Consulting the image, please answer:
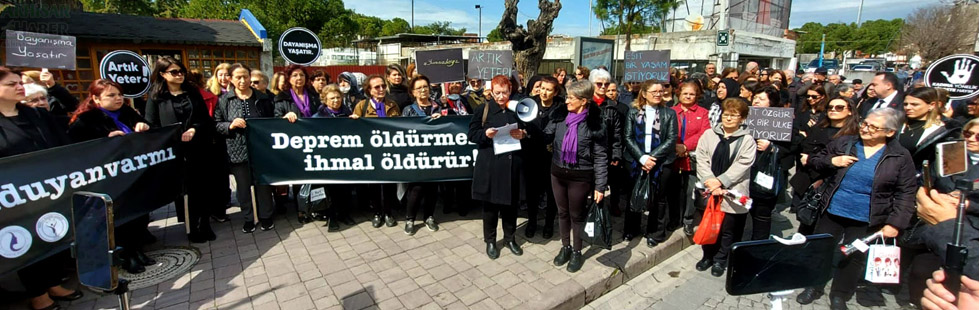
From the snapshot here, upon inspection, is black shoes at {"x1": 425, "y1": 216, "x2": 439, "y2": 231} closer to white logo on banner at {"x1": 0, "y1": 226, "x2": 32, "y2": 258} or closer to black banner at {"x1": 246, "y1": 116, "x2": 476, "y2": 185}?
black banner at {"x1": 246, "y1": 116, "x2": 476, "y2": 185}

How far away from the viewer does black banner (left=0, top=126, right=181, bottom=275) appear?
2.96 meters

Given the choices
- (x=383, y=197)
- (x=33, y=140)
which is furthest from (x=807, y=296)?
(x=33, y=140)

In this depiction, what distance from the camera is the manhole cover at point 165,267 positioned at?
12.8ft

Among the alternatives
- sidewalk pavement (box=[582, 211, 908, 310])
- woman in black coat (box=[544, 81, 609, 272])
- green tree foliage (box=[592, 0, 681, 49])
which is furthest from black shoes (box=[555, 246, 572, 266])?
green tree foliage (box=[592, 0, 681, 49])

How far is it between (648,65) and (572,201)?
4685mm

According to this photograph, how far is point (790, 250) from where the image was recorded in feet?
6.36

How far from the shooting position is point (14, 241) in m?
2.98

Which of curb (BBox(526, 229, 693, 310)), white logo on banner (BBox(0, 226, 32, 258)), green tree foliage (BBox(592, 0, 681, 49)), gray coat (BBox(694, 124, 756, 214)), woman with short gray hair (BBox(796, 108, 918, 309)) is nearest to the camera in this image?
white logo on banner (BBox(0, 226, 32, 258))

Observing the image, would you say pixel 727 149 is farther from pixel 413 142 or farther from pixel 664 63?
pixel 664 63

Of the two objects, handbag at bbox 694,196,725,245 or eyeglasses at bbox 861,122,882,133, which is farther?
handbag at bbox 694,196,725,245

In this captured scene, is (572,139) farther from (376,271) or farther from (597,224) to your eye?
(376,271)

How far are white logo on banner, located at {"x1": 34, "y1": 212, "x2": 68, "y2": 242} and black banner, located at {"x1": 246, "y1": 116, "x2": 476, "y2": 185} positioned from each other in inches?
66.0

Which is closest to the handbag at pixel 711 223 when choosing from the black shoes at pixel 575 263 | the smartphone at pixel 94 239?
the black shoes at pixel 575 263

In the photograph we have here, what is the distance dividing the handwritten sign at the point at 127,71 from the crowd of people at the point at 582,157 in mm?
646
